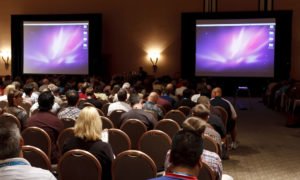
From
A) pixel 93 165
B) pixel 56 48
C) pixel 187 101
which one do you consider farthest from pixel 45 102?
pixel 56 48

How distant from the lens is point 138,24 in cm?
1630

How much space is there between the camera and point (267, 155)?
273 inches

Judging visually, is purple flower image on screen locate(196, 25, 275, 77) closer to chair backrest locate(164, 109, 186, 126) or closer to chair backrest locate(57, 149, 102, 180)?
Answer: chair backrest locate(164, 109, 186, 126)

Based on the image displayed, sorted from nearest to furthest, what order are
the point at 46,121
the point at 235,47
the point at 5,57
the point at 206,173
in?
the point at 206,173 → the point at 46,121 → the point at 235,47 → the point at 5,57

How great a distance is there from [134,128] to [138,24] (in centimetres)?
1137

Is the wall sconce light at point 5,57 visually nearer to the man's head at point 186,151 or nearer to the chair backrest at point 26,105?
the chair backrest at point 26,105

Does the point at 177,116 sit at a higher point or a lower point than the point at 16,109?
lower

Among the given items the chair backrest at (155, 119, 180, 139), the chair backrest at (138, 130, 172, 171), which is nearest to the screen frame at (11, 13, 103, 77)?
the chair backrest at (155, 119, 180, 139)

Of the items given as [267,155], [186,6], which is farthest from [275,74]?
[267,155]

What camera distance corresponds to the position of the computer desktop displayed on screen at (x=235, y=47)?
14.8 m

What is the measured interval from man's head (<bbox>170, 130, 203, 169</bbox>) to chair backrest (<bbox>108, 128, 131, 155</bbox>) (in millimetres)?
2498

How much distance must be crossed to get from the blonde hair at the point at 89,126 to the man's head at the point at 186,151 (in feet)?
5.82

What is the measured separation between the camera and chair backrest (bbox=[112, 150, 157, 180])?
11.3 feet

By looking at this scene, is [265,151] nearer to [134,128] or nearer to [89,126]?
[134,128]
